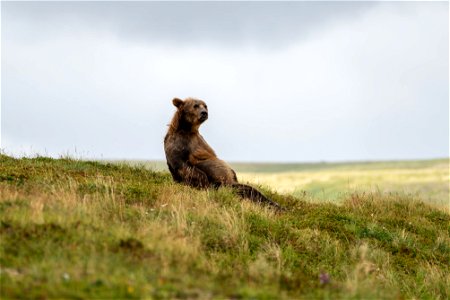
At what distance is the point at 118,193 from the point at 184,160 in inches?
104

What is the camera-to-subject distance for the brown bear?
51.1ft

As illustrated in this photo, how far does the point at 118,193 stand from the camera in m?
13.6

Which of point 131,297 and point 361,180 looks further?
point 361,180

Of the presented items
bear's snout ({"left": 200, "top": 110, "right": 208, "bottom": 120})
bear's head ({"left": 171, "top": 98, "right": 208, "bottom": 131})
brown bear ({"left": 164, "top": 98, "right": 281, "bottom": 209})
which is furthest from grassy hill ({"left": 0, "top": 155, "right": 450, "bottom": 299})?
bear's snout ({"left": 200, "top": 110, "right": 208, "bottom": 120})

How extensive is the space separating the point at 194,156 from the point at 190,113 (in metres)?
1.07

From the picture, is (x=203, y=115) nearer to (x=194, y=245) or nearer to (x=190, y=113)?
(x=190, y=113)

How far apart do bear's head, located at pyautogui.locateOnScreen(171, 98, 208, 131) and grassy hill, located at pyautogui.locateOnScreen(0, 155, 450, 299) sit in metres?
1.76

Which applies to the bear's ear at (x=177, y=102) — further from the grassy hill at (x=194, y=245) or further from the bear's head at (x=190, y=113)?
the grassy hill at (x=194, y=245)

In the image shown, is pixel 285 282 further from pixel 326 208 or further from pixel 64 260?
pixel 326 208

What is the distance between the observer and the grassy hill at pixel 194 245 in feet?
24.5

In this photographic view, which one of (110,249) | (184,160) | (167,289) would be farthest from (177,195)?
(167,289)

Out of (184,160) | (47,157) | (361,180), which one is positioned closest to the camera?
(184,160)

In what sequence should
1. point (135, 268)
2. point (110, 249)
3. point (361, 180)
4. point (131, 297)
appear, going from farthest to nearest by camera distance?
1. point (361, 180)
2. point (110, 249)
3. point (135, 268)
4. point (131, 297)

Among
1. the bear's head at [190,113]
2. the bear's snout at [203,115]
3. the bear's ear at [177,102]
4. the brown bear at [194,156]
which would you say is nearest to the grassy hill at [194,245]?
the brown bear at [194,156]
